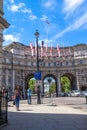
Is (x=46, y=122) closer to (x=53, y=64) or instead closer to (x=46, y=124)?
(x=46, y=124)

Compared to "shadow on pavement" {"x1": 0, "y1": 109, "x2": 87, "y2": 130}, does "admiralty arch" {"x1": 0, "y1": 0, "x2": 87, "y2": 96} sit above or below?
above

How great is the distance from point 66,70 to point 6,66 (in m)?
25.7

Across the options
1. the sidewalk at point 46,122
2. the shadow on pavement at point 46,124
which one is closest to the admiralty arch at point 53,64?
the sidewalk at point 46,122

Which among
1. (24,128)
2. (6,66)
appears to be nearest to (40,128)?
(24,128)

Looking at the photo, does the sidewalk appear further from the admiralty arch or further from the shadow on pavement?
the admiralty arch

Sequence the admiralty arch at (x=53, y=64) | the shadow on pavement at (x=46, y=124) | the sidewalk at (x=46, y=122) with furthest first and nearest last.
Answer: the admiralty arch at (x=53, y=64), the sidewalk at (x=46, y=122), the shadow on pavement at (x=46, y=124)

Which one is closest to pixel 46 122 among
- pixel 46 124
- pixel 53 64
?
pixel 46 124

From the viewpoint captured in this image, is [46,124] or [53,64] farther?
[53,64]

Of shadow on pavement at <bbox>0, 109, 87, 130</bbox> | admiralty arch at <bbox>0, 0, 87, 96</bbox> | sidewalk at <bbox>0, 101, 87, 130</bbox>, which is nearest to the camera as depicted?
shadow on pavement at <bbox>0, 109, 87, 130</bbox>

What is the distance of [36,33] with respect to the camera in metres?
A: 32.7

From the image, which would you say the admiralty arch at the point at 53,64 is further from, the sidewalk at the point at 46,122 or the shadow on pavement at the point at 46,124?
the shadow on pavement at the point at 46,124

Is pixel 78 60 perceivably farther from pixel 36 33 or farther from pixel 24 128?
pixel 24 128

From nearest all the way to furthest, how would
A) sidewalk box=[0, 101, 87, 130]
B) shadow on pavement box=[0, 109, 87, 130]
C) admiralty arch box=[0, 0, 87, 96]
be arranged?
shadow on pavement box=[0, 109, 87, 130] → sidewalk box=[0, 101, 87, 130] → admiralty arch box=[0, 0, 87, 96]

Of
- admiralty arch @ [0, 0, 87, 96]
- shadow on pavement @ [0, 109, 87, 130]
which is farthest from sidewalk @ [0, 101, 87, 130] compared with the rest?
admiralty arch @ [0, 0, 87, 96]
